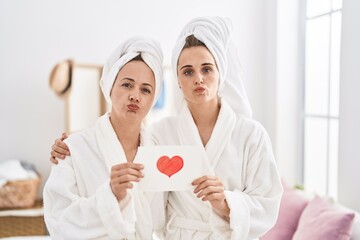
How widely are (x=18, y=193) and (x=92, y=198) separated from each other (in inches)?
65.9

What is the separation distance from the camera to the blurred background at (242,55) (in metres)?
3.15

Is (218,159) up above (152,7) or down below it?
below

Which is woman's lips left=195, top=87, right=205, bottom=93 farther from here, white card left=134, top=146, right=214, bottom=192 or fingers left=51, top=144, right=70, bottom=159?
fingers left=51, top=144, right=70, bottom=159

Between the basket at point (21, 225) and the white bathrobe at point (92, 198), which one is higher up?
the white bathrobe at point (92, 198)

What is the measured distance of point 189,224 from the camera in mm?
1538

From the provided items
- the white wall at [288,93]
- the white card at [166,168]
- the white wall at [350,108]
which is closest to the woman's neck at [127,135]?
the white card at [166,168]

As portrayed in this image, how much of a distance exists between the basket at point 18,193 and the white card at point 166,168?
5.71 feet

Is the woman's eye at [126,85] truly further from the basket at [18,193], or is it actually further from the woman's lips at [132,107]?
the basket at [18,193]

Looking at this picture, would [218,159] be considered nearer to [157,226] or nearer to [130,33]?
[157,226]

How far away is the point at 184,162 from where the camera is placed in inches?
53.6

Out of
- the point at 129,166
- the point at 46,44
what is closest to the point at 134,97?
the point at 129,166

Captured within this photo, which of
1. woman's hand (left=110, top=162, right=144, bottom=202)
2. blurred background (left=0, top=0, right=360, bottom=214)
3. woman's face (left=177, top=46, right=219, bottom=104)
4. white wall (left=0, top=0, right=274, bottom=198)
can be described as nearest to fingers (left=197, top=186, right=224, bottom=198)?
woman's hand (left=110, top=162, right=144, bottom=202)

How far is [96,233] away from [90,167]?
8.5 inches

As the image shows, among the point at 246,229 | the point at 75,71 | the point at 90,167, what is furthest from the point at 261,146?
the point at 75,71
